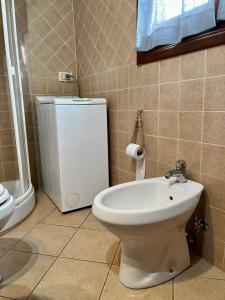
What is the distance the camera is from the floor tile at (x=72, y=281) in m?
1.04

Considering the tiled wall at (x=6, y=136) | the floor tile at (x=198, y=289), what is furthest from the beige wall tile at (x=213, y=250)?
the tiled wall at (x=6, y=136)

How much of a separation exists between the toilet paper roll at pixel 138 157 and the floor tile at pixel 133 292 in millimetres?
728

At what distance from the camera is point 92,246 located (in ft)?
4.61

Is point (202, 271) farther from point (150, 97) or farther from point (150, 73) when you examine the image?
point (150, 73)

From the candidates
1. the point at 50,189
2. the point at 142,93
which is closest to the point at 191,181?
the point at 142,93

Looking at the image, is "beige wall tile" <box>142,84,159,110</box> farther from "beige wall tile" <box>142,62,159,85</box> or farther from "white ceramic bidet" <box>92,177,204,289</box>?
"white ceramic bidet" <box>92,177,204,289</box>

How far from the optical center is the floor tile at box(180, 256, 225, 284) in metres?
1.14

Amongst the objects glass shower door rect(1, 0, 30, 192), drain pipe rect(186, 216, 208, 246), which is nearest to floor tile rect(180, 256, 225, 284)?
drain pipe rect(186, 216, 208, 246)

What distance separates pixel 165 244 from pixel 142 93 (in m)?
0.97

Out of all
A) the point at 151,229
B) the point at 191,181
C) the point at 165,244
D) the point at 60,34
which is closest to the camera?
the point at 151,229

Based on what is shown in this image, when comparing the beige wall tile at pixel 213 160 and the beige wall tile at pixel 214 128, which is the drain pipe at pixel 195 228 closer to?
the beige wall tile at pixel 213 160

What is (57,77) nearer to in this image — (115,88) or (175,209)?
(115,88)

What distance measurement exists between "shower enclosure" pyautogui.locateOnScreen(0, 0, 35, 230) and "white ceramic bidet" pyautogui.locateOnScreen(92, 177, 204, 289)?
99 cm

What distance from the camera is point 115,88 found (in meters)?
1.79
